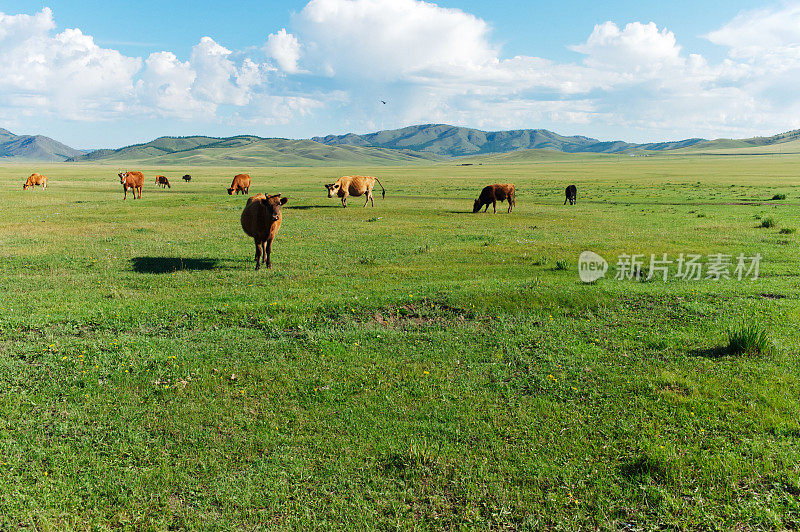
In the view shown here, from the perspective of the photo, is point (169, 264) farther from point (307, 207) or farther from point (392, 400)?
point (307, 207)

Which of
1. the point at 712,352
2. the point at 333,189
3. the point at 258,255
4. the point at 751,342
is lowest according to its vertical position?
the point at 712,352

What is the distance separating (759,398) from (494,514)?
513cm

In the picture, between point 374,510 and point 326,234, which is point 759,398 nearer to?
point 374,510

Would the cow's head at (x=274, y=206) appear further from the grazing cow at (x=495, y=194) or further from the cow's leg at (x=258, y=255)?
the grazing cow at (x=495, y=194)

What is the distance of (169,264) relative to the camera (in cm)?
1645

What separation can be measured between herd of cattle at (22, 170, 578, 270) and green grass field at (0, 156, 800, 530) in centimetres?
177

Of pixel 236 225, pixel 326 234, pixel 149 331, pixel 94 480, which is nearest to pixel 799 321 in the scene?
pixel 94 480

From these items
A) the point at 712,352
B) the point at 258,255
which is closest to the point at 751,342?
the point at 712,352

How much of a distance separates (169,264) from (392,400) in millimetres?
12326

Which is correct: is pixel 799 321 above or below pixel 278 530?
above

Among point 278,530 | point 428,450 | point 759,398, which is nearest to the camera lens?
point 278,530

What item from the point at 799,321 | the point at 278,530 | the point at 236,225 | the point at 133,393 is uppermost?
the point at 236,225

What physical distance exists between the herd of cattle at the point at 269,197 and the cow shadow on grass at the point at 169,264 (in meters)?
1.86

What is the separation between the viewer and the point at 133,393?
7.57m
